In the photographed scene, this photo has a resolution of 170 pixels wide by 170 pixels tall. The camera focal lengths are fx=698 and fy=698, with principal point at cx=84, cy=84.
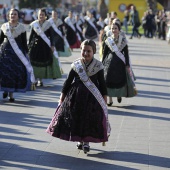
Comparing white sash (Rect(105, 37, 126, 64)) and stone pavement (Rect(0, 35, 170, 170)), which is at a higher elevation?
white sash (Rect(105, 37, 126, 64))

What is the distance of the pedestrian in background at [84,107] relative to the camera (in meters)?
8.60

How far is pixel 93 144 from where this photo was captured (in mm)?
9336

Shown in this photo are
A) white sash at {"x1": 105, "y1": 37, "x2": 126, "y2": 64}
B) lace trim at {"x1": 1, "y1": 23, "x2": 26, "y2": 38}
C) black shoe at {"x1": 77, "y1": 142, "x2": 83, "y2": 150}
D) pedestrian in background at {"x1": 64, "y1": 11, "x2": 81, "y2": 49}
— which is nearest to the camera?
black shoe at {"x1": 77, "y1": 142, "x2": 83, "y2": 150}

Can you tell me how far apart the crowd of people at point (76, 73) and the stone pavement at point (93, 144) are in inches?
11.4

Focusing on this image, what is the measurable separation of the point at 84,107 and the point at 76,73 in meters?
0.44

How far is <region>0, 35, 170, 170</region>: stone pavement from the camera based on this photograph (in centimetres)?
825

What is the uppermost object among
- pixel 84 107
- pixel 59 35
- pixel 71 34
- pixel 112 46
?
pixel 112 46

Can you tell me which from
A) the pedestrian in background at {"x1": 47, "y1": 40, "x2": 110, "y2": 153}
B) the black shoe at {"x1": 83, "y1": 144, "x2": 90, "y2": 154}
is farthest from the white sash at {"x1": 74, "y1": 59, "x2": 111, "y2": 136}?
the black shoe at {"x1": 83, "y1": 144, "x2": 90, "y2": 154}

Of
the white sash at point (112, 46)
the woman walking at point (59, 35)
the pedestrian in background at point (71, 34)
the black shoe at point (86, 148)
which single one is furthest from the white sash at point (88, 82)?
the pedestrian in background at point (71, 34)

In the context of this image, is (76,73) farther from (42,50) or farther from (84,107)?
(42,50)

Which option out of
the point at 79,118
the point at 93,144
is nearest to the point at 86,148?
the point at 79,118

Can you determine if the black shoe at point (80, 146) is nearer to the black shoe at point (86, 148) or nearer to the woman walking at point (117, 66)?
the black shoe at point (86, 148)

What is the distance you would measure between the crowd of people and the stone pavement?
29cm

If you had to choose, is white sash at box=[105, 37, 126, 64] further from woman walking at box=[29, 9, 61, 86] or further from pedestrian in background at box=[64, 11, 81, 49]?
pedestrian in background at box=[64, 11, 81, 49]
